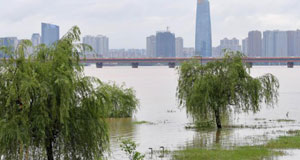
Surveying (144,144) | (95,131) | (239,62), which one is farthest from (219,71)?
(95,131)

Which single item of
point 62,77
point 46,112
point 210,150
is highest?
point 62,77

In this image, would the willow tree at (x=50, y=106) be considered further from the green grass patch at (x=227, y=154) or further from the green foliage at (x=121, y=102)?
the green foliage at (x=121, y=102)

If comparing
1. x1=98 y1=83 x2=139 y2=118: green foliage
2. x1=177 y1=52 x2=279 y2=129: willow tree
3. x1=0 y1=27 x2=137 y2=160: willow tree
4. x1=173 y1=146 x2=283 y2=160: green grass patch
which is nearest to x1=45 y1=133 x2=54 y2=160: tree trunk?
x1=0 y1=27 x2=137 y2=160: willow tree

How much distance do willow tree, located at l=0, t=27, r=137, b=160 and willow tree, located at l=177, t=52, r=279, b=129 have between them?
72.1 ft

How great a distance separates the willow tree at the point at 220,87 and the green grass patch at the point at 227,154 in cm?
1054

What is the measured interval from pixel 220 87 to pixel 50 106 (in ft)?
85.2

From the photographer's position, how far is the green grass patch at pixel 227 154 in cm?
3500

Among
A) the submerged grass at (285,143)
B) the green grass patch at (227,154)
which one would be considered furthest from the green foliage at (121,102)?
the green grass patch at (227,154)

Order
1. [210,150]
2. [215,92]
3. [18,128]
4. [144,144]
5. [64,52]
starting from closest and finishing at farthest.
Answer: [18,128]
[64,52]
[210,150]
[144,144]
[215,92]

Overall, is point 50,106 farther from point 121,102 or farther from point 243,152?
point 121,102

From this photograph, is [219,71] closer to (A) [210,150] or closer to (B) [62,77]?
(A) [210,150]

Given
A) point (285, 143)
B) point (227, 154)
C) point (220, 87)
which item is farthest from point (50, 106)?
point (220, 87)

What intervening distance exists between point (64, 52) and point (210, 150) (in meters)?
15.4

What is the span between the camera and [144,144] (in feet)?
146
